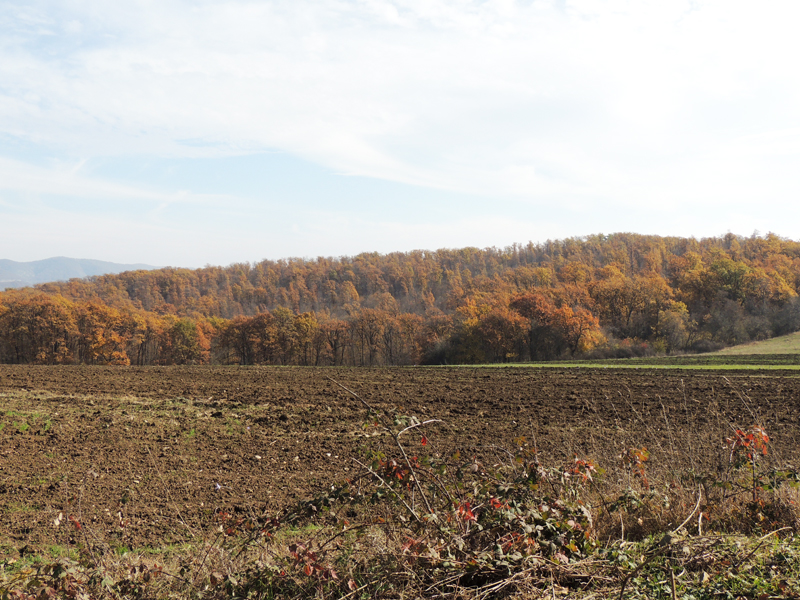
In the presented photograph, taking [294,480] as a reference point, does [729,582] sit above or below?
above

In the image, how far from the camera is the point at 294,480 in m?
9.66

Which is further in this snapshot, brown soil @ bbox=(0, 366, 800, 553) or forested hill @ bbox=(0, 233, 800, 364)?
forested hill @ bbox=(0, 233, 800, 364)

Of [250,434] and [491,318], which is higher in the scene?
[491,318]

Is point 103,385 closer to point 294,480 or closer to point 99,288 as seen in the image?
point 294,480

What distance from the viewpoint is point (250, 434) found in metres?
13.6

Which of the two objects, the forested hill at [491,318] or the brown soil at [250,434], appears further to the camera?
the forested hill at [491,318]

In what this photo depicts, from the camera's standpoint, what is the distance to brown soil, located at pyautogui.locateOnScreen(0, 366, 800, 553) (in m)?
7.75

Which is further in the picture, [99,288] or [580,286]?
[99,288]

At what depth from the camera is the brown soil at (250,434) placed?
7.75 metres

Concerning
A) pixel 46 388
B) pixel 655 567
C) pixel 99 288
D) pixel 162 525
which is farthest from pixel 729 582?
pixel 99 288

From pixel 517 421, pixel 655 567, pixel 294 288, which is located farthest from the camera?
pixel 294 288

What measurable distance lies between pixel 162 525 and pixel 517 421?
420 inches

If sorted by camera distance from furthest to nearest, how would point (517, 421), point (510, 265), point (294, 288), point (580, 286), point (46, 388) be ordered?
point (510, 265)
point (294, 288)
point (580, 286)
point (46, 388)
point (517, 421)

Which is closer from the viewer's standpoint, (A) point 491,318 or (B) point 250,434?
(B) point 250,434
